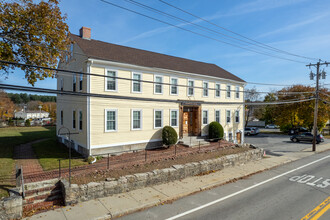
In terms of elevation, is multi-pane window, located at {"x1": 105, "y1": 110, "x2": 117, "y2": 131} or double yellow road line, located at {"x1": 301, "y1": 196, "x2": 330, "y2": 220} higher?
multi-pane window, located at {"x1": 105, "y1": 110, "x2": 117, "y2": 131}

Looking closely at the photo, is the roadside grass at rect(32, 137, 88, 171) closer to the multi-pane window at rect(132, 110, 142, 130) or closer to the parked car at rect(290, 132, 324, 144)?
the multi-pane window at rect(132, 110, 142, 130)

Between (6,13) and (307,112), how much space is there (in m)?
44.9

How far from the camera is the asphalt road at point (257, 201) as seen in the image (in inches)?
280

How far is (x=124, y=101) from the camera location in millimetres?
15508

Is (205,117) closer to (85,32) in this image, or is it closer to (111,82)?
(111,82)

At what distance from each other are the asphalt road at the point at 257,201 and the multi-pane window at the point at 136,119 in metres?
8.64

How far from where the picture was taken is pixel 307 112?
36.8 metres

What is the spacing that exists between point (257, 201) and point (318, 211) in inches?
83.3

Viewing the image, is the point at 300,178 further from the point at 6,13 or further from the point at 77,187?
the point at 6,13

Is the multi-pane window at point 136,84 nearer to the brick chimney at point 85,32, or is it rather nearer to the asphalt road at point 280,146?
the brick chimney at point 85,32

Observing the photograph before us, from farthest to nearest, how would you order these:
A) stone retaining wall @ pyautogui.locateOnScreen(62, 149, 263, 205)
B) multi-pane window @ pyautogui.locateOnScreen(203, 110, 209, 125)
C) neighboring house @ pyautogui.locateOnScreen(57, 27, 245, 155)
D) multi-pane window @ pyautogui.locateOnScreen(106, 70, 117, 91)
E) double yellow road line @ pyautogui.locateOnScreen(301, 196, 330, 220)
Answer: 1. multi-pane window @ pyautogui.locateOnScreen(203, 110, 209, 125)
2. multi-pane window @ pyautogui.locateOnScreen(106, 70, 117, 91)
3. neighboring house @ pyautogui.locateOnScreen(57, 27, 245, 155)
4. stone retaining wall @ pyautogui.locateOnScreen(62, 149, 263, 205)
5. double yellow road line @ pyautogui.locateOnScreen(301, 196, 330, 220)

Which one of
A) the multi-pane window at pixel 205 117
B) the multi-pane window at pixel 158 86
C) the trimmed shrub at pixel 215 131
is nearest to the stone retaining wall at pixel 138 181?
the trimmed shrub at pixel 215 131

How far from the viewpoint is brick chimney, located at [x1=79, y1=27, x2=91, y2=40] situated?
58.7 feet

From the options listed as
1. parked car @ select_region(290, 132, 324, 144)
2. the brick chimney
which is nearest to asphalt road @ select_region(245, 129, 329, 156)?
parked car @ select_region(290, 132, 324, 144)
